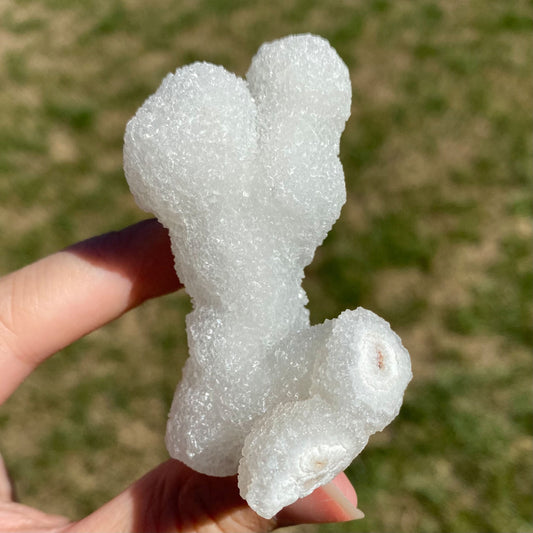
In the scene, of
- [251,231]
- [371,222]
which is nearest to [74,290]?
[251,231]

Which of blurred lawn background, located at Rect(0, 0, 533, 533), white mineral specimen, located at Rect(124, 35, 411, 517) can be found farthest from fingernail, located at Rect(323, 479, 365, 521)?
blurred lawn background, located at Rect(0, 0, 533, 533)

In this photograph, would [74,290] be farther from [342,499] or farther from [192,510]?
[342,499]

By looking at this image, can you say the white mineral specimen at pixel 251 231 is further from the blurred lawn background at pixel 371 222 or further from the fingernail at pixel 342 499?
the blurred lawn background at pixel 371 222

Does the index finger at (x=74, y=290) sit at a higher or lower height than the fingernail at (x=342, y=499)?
higher

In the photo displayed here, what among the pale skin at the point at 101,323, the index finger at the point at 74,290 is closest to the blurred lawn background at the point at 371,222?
the pale skin at the point at 101,323

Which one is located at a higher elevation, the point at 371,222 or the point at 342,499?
the point at 342,499

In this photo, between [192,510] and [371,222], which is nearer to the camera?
[192,510]

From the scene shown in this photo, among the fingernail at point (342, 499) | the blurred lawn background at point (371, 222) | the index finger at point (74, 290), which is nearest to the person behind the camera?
the fingernail at point (342, 499)
